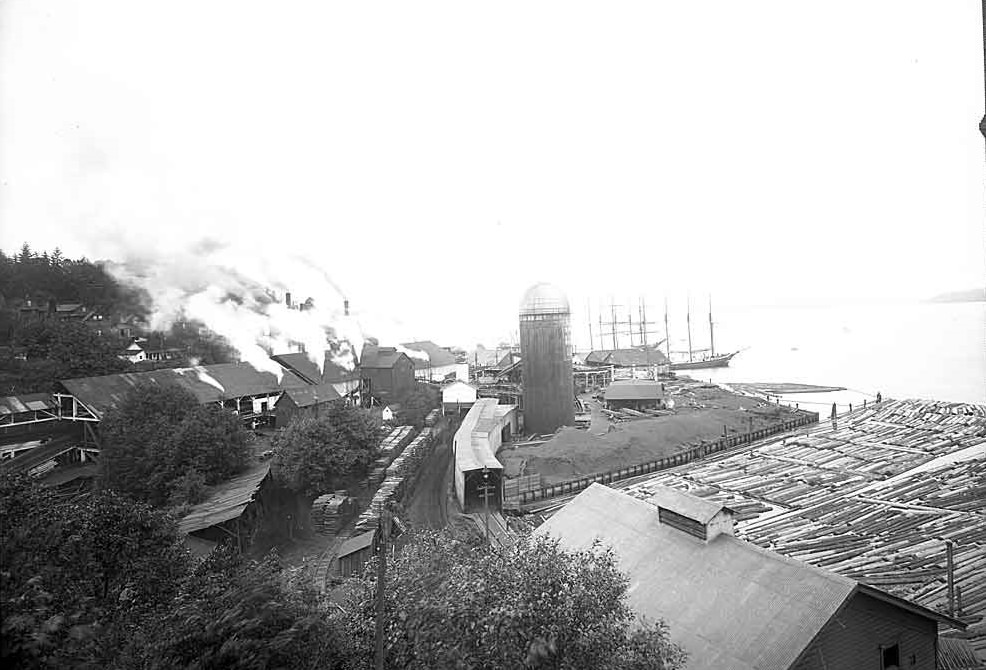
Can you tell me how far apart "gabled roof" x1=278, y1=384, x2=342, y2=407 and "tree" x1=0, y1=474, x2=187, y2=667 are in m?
17.6

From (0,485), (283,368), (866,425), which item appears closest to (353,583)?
(0,485)

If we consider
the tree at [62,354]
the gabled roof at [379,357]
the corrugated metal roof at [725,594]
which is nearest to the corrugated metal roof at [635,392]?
the gabled roof at [379,357]

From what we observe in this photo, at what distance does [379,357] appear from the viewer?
38469mm

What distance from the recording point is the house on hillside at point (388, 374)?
37000 mm

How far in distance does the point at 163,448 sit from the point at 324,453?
5.04m

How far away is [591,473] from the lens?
2281cm

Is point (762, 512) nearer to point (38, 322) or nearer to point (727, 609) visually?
point (727, 609)

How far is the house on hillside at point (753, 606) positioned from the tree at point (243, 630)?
490cm

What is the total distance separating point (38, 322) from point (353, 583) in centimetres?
2627

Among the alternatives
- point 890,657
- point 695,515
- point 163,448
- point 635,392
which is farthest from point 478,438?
point 635,392

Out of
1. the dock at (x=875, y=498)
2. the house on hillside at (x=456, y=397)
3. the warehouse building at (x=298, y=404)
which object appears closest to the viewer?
the dock at (x=875, y=498)

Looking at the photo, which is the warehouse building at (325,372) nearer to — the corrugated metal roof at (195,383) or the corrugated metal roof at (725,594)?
the corrugated metal roof at (195,383)

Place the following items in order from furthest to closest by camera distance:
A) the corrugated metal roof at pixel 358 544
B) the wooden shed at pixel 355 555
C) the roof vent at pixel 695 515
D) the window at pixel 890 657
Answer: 1. the corrugated metal roof at pixel 358 544
2. the wooden shed at pixel 355 555
3. the roof vent at pixel 695 515
4. the window at pixel 890 657

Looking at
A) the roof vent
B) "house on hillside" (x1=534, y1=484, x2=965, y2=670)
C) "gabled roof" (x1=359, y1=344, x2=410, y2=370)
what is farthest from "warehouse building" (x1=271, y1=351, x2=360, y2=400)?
"house on hillside" (x1=534, y1=484, x2=965, y2=670)
